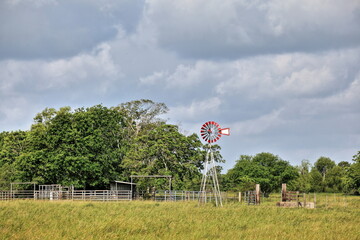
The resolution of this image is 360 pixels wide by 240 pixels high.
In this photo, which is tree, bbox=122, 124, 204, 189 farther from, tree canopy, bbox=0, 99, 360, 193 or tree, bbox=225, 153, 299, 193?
tree, bbox=225, 153, 299, 193

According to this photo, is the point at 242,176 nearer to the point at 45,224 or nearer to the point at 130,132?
the point at 130,132

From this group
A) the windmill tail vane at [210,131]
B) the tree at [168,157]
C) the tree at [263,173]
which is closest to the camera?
the windmill tail vane at [210,131]

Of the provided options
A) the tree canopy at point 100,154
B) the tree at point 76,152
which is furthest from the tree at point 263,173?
the tree at point 76,152

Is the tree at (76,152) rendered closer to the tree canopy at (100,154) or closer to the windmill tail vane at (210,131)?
the tree canopy at (100,154)

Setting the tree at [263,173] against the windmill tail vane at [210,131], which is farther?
the tree at [263,173]

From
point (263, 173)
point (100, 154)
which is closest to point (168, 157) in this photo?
point (100, 154)

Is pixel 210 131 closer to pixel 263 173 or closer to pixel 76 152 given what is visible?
pixel 76 152

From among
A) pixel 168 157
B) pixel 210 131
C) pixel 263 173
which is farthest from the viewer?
pixel 263 173

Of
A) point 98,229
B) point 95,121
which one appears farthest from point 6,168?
point 98,229

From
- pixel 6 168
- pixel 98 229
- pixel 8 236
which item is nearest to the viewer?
pixel 8 236

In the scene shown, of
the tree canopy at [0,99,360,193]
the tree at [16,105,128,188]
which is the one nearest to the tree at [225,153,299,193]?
the tree canopy at [0,99,360,193]

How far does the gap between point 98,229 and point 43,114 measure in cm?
6456

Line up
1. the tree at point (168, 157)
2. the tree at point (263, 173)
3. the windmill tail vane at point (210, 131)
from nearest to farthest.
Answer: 1. the windmill tail vane at point (210, 131)
2. the tree at point (168, 157)
3. the tree at point (263, 173)

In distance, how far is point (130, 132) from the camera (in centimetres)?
7406
